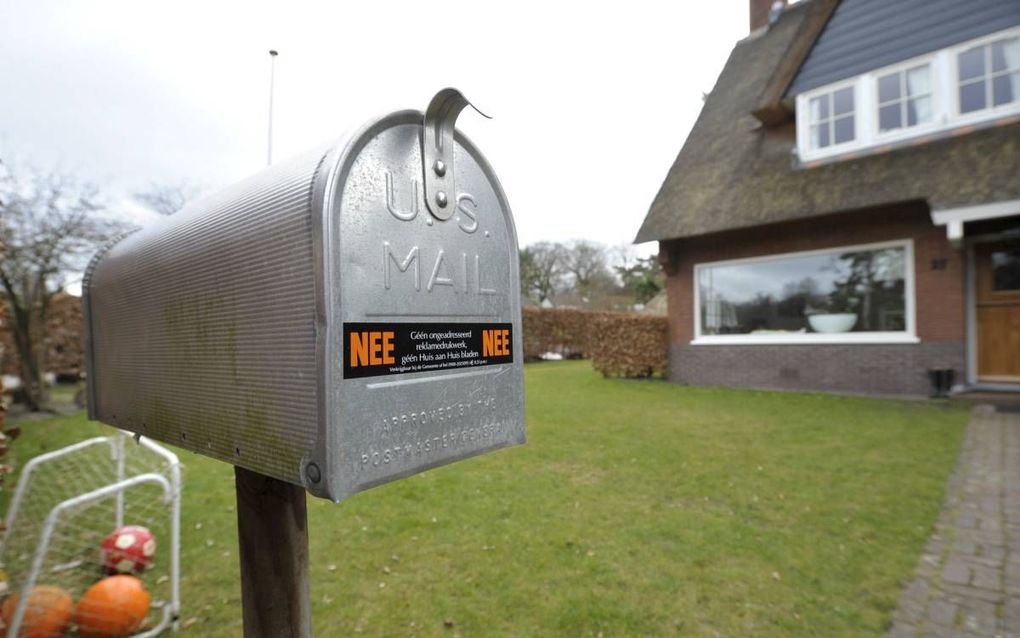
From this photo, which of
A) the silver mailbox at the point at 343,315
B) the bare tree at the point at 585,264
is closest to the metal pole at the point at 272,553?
the silver mailbox at the point at 343,315

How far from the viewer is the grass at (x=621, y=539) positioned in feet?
8.35

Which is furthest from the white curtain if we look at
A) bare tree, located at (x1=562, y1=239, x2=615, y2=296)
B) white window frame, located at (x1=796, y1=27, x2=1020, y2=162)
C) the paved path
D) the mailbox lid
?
bare tree, located at (x1=562, y1=239, x2=615, y2=296)

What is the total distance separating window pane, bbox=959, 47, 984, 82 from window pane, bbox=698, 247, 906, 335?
2.96m

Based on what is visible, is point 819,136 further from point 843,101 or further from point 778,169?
point 778,169

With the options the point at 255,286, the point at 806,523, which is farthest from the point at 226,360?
the point at 806,523

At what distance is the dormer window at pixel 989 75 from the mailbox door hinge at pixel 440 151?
10942mm

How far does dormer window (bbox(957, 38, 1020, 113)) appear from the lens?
26.3 feet

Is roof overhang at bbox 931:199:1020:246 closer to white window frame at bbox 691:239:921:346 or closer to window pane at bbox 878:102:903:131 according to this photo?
white window frame at bbox 691:239:921:346

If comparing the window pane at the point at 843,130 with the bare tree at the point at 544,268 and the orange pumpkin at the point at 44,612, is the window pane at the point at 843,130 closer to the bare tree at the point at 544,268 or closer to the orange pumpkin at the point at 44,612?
the orange pumpkin at the point at 44,612

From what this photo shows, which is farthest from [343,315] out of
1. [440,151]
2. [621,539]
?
[621,539]

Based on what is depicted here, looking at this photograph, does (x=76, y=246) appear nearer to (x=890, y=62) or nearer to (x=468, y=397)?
(x=468, y=397)

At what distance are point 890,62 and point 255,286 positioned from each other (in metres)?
11.9

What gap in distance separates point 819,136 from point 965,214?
3204 mm

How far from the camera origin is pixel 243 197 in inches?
42.9
